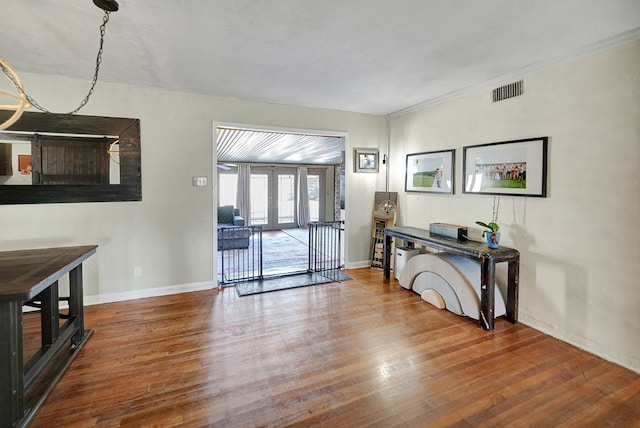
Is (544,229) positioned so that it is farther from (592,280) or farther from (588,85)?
(588,85)

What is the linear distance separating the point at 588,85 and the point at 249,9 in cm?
278

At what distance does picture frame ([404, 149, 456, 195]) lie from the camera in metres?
3.79

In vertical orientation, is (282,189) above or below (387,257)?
above

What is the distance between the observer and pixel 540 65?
276 cm

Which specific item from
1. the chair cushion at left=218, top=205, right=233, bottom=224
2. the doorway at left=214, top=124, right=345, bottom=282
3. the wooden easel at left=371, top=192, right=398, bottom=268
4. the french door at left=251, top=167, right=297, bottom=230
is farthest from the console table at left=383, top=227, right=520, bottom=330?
the french door at left=251, top=167, right=297, bottom=230

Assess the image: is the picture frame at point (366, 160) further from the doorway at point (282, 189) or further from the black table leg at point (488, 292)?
the doorway at point (282, 189)

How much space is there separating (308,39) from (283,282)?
304 centimetres

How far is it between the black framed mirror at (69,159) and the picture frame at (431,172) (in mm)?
3631

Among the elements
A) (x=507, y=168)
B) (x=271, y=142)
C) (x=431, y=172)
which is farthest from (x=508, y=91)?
(x=271, y=142)

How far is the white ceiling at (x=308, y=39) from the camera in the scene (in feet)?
6.40

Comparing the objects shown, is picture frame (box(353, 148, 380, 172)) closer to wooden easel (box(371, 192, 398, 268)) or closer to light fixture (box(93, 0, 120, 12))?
wooden easel (box(371, 192, 398, 268))

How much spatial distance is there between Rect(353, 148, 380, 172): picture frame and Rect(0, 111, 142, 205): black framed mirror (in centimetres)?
299

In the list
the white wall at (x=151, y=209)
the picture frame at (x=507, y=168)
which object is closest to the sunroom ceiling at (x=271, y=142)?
the white wall at (x=151, y=209)

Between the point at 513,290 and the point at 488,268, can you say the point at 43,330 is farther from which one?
the point at 513,290
